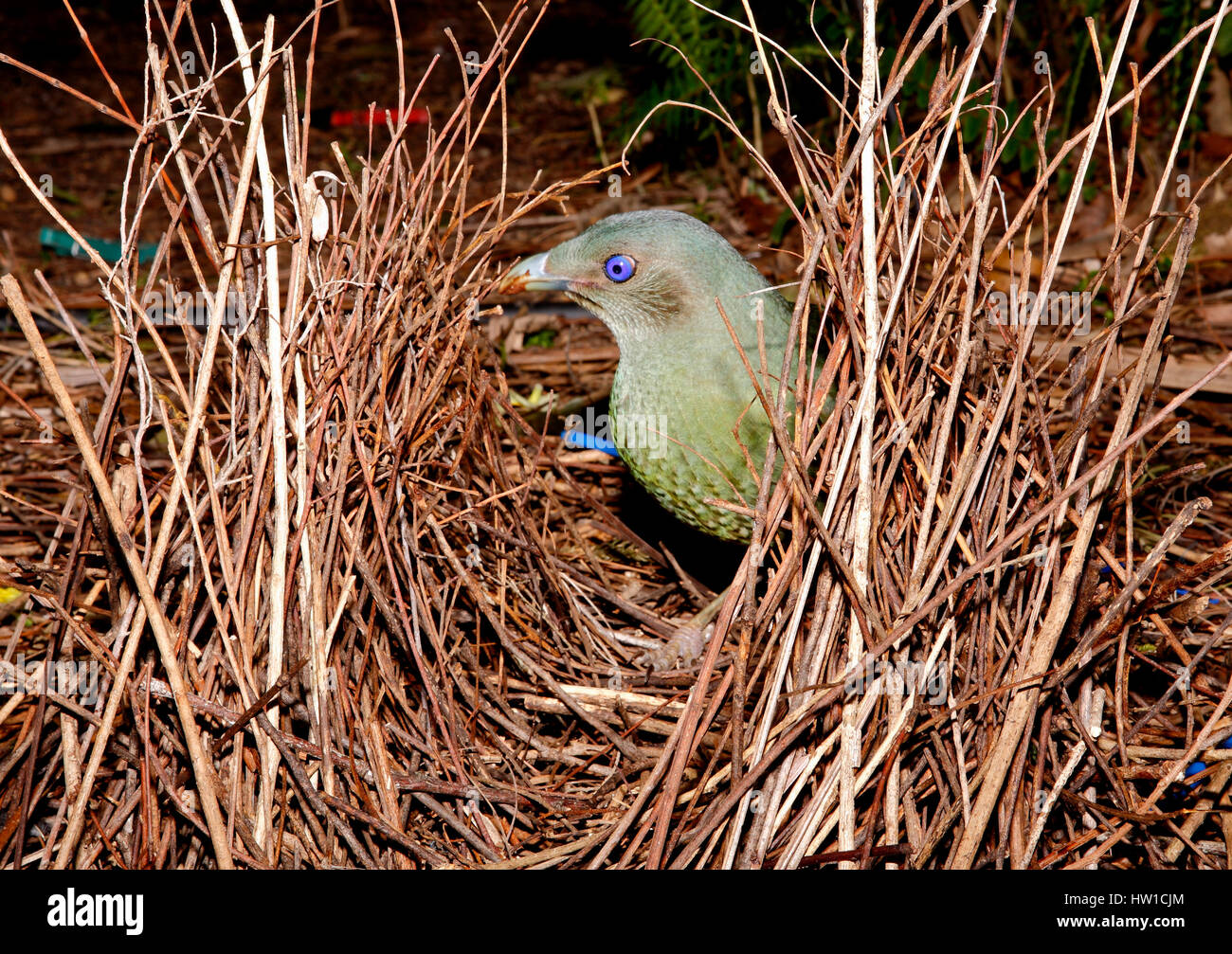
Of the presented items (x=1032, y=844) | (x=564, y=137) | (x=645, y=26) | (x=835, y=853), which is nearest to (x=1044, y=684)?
(x=1032, y=844)

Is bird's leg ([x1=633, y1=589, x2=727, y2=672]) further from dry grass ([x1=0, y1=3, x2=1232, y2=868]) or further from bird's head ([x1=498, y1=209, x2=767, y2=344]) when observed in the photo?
bird's head ([x1=498, y1=209, x2=767, y2=344])

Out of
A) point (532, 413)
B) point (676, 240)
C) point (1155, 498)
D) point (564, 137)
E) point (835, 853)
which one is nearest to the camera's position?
point (835, 853)

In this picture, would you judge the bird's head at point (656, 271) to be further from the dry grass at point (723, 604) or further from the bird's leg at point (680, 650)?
the bird's leg at point (680, 650)

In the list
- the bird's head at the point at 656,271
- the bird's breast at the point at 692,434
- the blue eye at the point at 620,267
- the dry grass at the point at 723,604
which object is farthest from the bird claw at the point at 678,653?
the blue eye at the point at 620,267

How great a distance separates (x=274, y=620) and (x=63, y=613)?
12.6 inches

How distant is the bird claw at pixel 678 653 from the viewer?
2502mm

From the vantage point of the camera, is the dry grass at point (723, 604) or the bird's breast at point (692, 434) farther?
the bird's breast at point (692, 434)

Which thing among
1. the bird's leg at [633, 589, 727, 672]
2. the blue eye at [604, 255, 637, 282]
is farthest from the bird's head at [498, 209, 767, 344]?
the bird's leg at [633, 589, 727, 672]

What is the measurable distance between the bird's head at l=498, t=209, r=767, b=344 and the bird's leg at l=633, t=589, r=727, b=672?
64 cm

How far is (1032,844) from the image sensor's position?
5.84 feet

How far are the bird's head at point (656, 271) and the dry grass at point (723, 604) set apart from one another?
13.7 inches

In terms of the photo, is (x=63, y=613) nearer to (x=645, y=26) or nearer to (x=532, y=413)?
(x=532, y=413)

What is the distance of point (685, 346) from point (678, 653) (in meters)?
0.70
